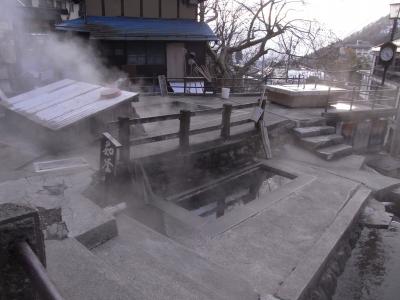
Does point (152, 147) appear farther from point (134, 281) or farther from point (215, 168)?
point (134, 281)

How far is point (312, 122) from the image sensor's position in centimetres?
1117

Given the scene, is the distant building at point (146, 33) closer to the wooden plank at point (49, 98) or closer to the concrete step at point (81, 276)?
the wooden plank at point (49, 98)

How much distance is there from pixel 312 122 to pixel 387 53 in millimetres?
5002

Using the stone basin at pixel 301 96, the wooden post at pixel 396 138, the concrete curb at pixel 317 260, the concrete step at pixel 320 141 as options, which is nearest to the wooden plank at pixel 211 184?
the concrete step at pixel 320 141

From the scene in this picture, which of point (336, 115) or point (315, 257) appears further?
point (336, 115)

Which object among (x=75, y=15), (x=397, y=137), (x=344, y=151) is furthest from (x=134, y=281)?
(x=75, y=15)

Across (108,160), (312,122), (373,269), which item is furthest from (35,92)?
(373,269)

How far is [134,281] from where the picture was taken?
3623 millimetres

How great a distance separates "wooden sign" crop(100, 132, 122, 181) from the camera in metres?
5.38

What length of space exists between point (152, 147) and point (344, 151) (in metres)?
6.08

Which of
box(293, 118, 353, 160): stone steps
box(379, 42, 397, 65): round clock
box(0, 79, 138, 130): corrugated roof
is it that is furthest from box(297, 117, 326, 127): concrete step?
box(0, 79, 138, 130): corrugated roof

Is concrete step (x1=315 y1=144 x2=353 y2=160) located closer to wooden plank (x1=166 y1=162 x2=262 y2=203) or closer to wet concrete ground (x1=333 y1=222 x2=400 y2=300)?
wooden plank (x1=166 y1=162 x2=262 y2=203)

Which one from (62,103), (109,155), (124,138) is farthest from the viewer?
(62,103)

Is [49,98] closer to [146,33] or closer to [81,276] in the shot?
[81,276]
